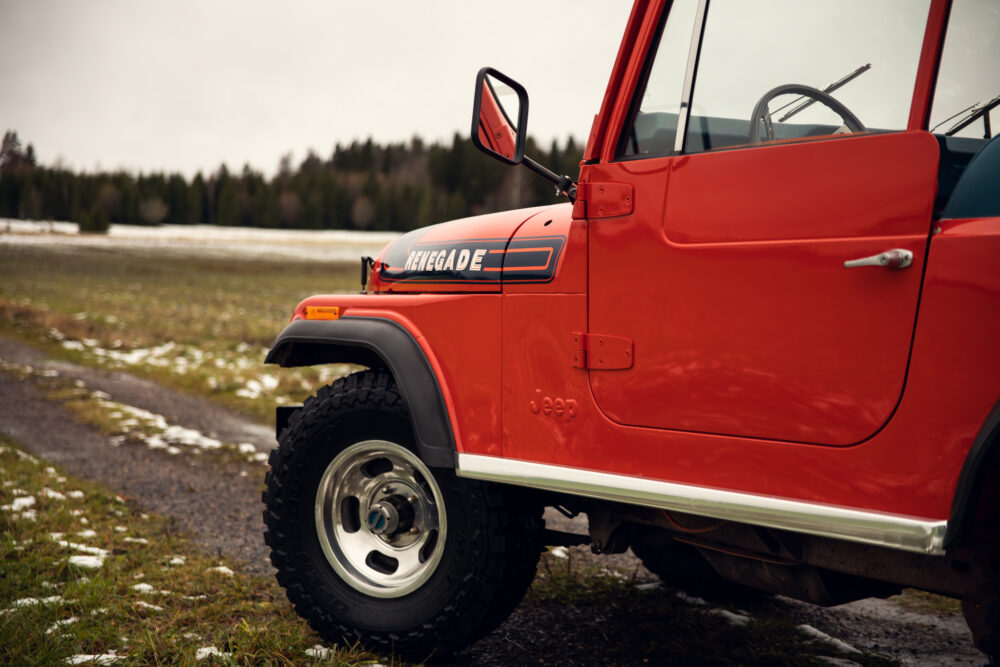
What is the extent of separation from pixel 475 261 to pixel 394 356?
434mm

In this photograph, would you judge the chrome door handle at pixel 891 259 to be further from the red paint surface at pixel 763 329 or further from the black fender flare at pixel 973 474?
the black fender flare at pixel 973 474

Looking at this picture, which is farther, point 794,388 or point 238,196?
point 238,196

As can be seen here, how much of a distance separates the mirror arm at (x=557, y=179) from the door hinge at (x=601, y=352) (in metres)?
0.44

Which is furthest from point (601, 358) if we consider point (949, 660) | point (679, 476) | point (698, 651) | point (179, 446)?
point (179, 446)

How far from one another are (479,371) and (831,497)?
1122mm

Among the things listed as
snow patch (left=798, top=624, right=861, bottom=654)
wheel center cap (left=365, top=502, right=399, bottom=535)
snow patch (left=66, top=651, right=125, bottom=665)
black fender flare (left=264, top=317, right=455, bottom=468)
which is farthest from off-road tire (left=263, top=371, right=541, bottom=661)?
snow patch (left=798, top=624, right=861, bottom=654)

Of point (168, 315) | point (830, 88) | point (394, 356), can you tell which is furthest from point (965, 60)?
point (168, 315)

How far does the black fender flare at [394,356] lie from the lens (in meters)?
2.54

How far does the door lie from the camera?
5.88 ft

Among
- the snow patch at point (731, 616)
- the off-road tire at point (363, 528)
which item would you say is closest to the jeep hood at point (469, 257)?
the off-road tire at point (363, 528)

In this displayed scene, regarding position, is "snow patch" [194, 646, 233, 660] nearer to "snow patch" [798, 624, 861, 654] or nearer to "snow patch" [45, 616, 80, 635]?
"snow patch" [45, 616, 80, 635]

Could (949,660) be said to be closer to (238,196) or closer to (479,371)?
(479,371)

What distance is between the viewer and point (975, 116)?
1.93 meters

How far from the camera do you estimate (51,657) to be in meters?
2.56
